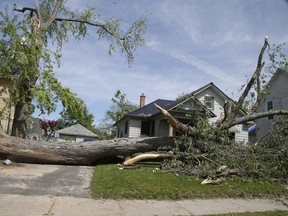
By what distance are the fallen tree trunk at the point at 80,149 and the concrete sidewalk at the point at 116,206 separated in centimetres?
491

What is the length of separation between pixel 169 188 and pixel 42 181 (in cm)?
336

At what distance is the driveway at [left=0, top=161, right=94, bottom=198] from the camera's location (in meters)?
6.57

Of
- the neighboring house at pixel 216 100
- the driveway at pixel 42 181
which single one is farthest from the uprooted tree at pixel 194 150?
the neighboring house at pixel 216 100

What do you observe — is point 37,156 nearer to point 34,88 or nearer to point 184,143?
point 34,88

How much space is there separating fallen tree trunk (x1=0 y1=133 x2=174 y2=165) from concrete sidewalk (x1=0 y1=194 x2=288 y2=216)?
4.91 metres

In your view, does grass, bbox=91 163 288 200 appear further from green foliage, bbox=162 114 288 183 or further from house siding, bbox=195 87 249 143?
house siding, bbox=195 87 249 143

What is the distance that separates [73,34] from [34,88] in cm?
730

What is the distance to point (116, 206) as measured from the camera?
18.8ft

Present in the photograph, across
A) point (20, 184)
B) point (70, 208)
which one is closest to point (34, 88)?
point (20, 184)

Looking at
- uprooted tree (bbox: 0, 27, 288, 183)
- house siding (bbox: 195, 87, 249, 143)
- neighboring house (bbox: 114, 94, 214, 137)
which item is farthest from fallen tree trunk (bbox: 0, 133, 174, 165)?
house siding (bbox: 195, 87, 249, 143)

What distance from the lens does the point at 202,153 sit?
10.2 meters

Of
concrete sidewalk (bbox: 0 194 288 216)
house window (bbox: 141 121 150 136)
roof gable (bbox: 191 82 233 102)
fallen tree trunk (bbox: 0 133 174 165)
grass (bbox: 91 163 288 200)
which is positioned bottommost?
concrete sidewalk (bbox: 0 194 288 216)

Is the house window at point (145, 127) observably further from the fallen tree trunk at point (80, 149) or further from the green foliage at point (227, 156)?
the green foliage at point (227, 156)

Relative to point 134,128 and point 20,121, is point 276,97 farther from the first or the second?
point 20,121
